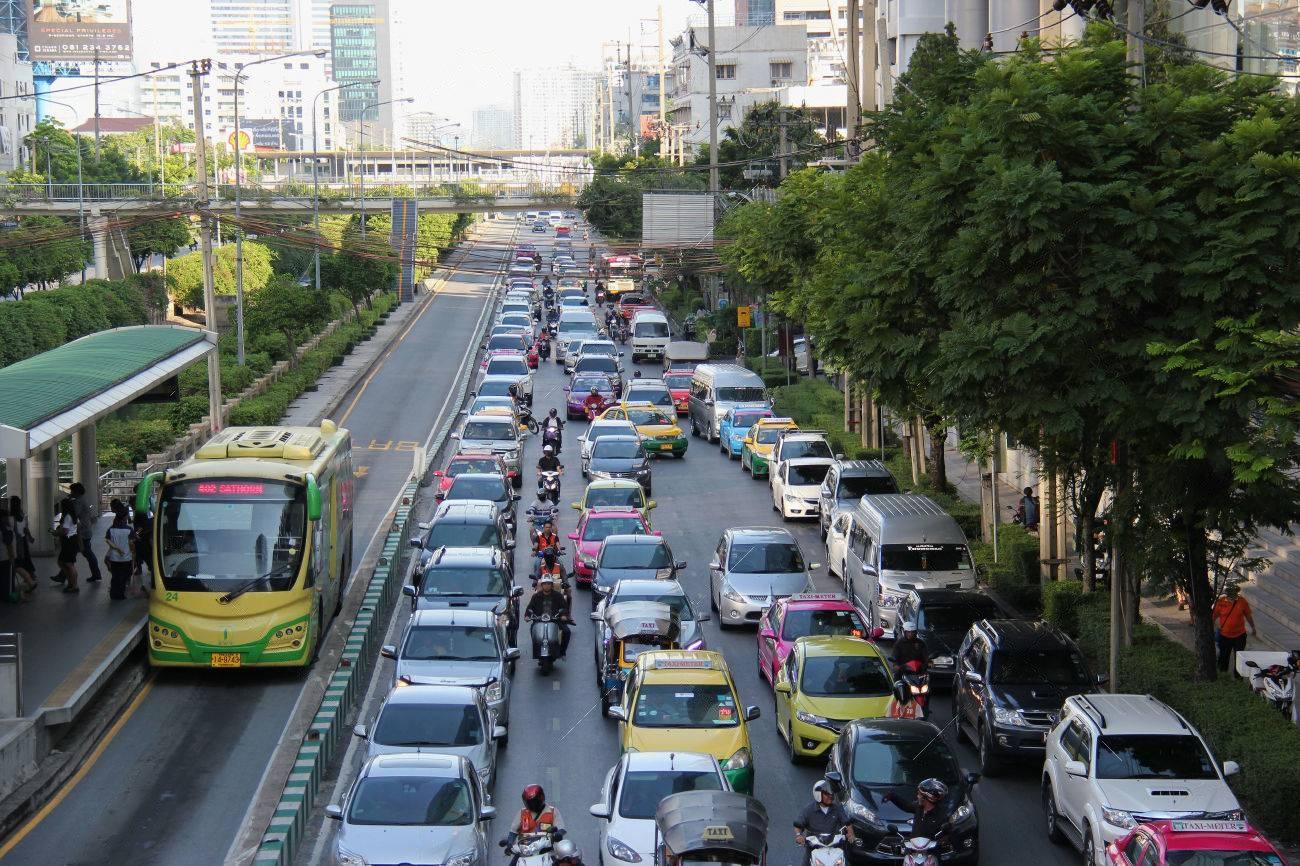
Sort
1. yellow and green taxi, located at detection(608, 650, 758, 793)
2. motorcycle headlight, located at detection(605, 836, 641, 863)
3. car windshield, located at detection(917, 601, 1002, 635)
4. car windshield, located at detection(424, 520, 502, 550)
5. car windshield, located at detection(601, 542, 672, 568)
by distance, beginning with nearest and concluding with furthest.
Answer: motorcycle headlight, located at detection(605, 836, 641, 863) < yellow and green taxi, located at detection(608, 650, 758, 793) < car windshield, located at detection(917, 601, 1002, 635) < car windshield, located at detection(601, 542, 672, 568) < car windshield, located at detection(424, 520, 502, 550)

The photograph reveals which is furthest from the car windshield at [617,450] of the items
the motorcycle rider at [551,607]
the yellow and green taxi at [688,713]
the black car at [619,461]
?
the yellow and green taxi at [688,713]

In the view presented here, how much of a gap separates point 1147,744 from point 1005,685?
3335 millimetres

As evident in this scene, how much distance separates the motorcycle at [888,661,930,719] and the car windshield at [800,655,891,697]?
0.25 m

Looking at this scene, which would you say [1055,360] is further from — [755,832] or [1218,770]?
[755,832]

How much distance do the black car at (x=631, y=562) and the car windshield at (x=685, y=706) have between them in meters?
7.67

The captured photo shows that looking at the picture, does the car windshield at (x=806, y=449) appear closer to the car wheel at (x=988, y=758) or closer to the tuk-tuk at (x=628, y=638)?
the tuk-tuk at (x=628, y=638)

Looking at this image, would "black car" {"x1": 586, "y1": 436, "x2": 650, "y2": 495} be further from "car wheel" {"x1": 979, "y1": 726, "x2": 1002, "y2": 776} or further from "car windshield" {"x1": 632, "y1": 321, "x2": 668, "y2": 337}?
"car windshield" {"x1": 632, "y1": 321, "x2": 668, "y2": 337}

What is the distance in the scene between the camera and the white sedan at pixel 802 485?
3525 centimetres

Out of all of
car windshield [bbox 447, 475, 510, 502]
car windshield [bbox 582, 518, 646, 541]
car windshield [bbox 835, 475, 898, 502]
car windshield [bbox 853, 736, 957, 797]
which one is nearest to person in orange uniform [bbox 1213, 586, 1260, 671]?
car windshield [bbox 853, 736, 957, 797]

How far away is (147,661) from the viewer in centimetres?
2269

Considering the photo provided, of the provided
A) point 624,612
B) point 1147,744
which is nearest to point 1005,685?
point 1147,744

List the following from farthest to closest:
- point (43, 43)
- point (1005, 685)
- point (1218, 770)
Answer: point (43, 43), point (1005, 685), point (1218, 770)

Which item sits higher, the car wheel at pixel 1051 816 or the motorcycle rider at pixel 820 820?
the motorcycle rider at pixel 820 820

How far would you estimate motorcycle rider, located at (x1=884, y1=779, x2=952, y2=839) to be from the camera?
14167mm
